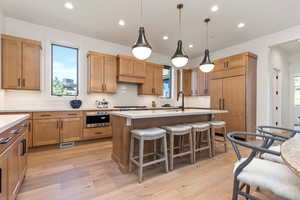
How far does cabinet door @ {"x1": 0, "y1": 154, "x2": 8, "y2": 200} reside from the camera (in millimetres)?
1086

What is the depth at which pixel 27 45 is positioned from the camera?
3.18 m

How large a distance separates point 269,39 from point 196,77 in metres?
2.37

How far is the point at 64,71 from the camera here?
396cm

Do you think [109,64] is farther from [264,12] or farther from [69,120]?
[264,12]

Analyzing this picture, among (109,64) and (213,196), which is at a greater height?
(109,64)

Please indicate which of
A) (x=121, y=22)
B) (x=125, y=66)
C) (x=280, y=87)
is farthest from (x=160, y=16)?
(x=280, y=87)

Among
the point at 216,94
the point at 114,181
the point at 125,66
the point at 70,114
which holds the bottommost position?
the point at 114,181

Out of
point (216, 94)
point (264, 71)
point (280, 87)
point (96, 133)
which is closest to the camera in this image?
point (96, 133)

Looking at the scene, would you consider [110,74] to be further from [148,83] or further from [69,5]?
[69,5]

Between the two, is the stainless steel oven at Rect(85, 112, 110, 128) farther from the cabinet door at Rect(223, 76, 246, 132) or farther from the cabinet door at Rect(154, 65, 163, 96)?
the cabinet door at Rect(223, 76, 246, 132)

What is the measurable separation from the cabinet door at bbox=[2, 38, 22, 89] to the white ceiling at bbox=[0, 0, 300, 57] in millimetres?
739

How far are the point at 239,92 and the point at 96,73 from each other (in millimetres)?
4095

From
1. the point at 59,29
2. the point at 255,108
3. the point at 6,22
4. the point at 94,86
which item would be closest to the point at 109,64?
the point at 94,86

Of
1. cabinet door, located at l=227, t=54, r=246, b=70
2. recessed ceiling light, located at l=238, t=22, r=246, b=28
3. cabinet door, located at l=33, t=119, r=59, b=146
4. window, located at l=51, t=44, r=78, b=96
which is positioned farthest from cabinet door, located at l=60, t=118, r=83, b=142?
recessed ceiling light, located at l=238, t=22, r=246, b=28
